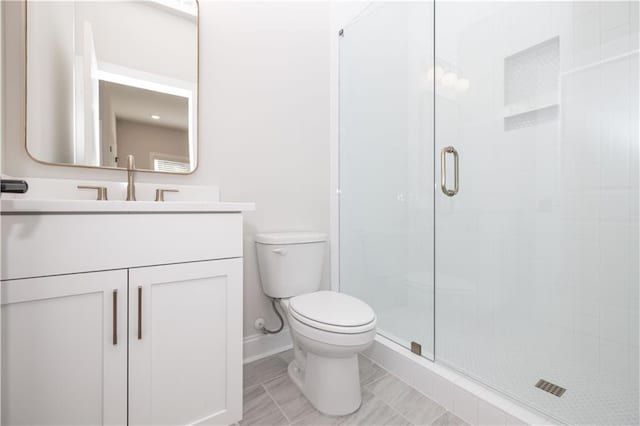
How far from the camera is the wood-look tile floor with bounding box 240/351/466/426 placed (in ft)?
3.92

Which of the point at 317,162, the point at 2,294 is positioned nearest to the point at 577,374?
the point at 317,162

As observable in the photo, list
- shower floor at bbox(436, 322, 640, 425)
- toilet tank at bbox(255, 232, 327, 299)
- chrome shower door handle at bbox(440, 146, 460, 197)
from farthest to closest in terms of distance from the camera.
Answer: toilet tank at bbox(255, 232, 327, 299) → chrome shower door handle at bbox(440, 146, 460, 197) → shower floor at bbox(436, 322, 640, 425)

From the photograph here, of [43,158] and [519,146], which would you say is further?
[519,146]

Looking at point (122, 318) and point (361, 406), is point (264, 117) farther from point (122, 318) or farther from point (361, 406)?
point (361, 406)

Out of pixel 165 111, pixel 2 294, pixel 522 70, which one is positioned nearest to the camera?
pixel 2 294

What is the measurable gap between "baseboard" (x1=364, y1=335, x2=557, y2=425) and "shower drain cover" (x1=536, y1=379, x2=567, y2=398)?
16 centimetres

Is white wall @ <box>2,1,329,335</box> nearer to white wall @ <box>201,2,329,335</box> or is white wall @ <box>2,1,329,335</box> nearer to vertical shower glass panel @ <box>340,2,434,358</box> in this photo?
white wall @ <box>201,2,329,335</box>

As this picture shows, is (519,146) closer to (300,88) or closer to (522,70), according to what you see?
(522,70)

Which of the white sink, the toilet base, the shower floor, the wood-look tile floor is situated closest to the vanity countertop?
the white sink

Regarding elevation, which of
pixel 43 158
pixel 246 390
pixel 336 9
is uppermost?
pixel 336 9

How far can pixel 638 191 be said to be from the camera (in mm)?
1050

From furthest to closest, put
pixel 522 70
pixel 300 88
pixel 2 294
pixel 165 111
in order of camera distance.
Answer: pixel 300 88
pixel 165 111
pixel 522 70
pixel 2 294

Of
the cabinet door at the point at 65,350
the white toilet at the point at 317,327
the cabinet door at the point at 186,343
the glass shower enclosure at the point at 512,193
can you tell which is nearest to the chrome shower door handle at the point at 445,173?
the glass shower enclosure at the point at 512,193

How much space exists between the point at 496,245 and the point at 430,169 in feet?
1.54
